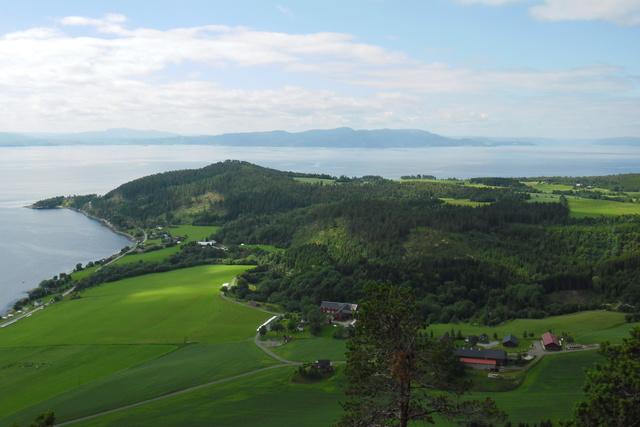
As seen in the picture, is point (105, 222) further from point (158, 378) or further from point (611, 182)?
point (611, 182)

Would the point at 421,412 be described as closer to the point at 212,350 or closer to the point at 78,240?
the point at 212,350

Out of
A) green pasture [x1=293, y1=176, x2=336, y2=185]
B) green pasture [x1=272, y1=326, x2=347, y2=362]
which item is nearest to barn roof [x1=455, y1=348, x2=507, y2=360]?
green pasture [x1=272, y1=326, x2=347, y2=362]

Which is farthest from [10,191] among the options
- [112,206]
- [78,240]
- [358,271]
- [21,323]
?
[358,271]

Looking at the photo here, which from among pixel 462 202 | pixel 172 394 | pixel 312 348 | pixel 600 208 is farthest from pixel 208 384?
pixel 600 208

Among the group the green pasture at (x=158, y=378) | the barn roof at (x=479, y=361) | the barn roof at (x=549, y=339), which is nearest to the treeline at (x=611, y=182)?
the barn roof at (x=549, y=339)

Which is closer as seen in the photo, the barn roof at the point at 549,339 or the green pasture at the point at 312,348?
the barn roof at the point at 549,339

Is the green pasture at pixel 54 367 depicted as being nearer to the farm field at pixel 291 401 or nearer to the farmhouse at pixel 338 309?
the farm field at pixel 291 401
